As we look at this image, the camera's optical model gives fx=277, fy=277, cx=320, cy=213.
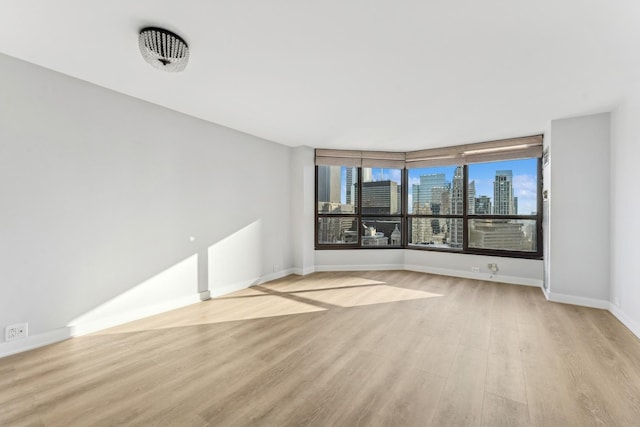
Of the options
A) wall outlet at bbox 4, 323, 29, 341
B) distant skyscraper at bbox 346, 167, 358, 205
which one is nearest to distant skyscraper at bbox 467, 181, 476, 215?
distant skyscraper at bbox 346, 167, 358, 205

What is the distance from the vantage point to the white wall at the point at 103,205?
2.42 meters

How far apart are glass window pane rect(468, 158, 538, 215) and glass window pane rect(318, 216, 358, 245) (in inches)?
90.6

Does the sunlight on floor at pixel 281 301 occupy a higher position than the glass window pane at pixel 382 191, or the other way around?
the glass window pane at pixel 382 191

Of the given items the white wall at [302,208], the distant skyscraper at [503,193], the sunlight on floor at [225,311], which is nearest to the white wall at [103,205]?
the sunlight on floor at [225,311]

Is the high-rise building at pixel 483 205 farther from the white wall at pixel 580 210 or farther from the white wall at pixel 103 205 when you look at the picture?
the white wall at pixel 103 205

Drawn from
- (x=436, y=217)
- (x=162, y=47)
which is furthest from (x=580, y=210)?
(x=162, y=47)

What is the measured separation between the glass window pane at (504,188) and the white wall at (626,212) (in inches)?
50.6

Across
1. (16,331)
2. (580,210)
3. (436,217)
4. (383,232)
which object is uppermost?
(580,210)

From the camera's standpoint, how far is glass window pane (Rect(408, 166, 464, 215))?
548 cm

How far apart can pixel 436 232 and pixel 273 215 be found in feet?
10.9

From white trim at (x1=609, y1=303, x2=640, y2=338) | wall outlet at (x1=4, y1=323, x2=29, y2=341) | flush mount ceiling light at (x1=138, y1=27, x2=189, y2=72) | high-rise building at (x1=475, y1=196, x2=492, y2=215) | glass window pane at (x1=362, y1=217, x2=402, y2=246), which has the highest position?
flush mount ceiling light at (x1=138, y1=27, x2=189, y2=72)

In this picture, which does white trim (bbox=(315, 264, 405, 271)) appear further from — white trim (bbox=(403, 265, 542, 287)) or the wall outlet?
the wall outlet

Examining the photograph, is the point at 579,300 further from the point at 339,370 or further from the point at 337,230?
the point at 337,230

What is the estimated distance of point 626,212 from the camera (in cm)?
307
